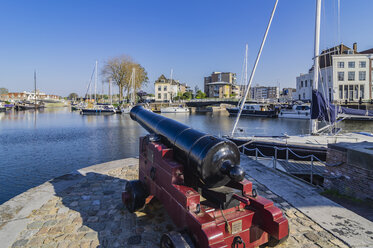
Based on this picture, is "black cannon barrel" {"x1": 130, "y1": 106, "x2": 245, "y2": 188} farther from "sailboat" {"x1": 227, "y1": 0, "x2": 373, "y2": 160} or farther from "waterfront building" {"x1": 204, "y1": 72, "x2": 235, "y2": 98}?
"waterfront building" {"x1": 204, "y1": 72, "x2": 235, "y2": 98}

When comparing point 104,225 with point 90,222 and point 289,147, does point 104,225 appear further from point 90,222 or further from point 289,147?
point 289,147

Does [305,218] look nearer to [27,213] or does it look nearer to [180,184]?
[180,184]

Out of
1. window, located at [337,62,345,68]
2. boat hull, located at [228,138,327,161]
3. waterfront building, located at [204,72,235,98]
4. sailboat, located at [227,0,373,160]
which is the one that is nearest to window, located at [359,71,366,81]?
window, located at [337,62,345,68]

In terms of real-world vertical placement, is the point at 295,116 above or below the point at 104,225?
above

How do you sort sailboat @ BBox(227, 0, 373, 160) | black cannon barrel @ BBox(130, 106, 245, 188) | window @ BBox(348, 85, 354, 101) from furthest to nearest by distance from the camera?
window @ BBox(348, 85, 354, 101) → sailboat @ BBox(227, 0, 373, 160) → black cannon barrel @ BBox(130, 106, 245, 188)

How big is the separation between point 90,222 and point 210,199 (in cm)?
244

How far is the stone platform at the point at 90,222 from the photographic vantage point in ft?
12.2

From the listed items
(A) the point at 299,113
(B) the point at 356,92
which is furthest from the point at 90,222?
(B) the point at 356,92

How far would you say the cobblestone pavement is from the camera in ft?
12.2

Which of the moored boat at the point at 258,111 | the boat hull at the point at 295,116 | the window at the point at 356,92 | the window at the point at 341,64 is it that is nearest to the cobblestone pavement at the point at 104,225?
the boat hull at the point at 295,116

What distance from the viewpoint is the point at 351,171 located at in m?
5.48

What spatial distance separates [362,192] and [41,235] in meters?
6.55

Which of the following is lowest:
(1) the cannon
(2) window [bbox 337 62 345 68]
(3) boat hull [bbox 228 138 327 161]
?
(3) boat hull [bbox 228 138 327 161]

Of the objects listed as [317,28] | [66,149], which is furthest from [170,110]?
[317,28]
